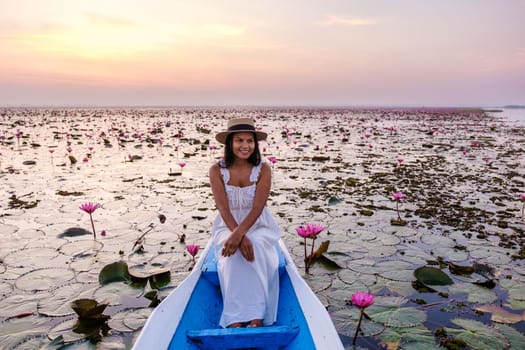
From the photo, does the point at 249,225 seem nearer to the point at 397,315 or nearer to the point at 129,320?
the point at 129,320

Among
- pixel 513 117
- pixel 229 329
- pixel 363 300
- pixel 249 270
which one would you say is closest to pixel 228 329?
pixel 229 329

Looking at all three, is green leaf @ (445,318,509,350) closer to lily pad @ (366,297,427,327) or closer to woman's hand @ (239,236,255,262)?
lily pad @ (366,297,427,327)

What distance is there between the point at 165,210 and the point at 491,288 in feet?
15.3

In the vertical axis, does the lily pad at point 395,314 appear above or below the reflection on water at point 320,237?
below

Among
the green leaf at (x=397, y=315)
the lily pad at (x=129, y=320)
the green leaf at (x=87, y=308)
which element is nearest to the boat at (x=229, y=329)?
the lily pad at (x=129, y=320)

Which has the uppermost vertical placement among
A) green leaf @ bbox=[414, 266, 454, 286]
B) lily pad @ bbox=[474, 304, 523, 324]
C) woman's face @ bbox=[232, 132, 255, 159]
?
woman's face @ bbox=[232, 132, 255, 159]

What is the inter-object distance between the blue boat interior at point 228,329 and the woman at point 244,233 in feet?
0.38

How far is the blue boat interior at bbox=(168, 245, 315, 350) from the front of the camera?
2.08 meters

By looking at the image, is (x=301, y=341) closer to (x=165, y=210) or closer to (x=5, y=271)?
(x=5, y=271)

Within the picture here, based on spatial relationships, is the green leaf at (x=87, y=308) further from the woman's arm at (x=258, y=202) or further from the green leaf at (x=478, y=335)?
the green leaf at (x=478, y=335)

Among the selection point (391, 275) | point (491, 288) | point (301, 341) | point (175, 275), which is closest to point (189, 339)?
point (301, 341)

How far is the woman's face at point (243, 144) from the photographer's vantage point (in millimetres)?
2826

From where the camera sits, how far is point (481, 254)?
4094mm

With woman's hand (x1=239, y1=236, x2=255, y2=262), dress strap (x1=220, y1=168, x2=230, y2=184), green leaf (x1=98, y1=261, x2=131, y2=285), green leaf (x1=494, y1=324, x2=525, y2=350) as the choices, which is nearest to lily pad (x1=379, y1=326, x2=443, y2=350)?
green leaf (x1=494, y1=324, x2=525, y2=350)
